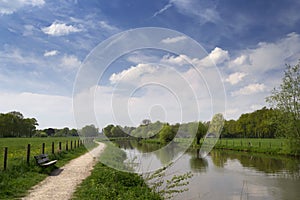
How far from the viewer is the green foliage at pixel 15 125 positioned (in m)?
90.8

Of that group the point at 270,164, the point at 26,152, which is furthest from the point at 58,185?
the point at 270,164

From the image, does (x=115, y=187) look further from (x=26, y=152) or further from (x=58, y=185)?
(x=26, y=152)

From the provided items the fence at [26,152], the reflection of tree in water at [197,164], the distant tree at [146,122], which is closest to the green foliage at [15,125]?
the fence at [26,152]

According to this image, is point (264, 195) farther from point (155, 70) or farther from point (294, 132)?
point (294, 132)

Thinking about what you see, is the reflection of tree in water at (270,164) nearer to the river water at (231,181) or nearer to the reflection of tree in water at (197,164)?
the river water at (231,181)

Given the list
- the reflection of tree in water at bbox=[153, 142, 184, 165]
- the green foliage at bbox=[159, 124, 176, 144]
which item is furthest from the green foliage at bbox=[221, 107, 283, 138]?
the reflection of tree in water at bbox=[153, 142, 184, 165]

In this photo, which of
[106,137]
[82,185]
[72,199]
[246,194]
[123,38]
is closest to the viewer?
[72,199]

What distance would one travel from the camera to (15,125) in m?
95.9

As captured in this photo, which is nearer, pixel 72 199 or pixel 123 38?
pixel 72 199

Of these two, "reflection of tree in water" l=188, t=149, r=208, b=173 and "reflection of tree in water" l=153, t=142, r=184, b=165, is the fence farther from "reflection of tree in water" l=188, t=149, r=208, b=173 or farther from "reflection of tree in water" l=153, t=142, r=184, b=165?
"reflection of tree in water" l=188, t=149, r=208, b=173

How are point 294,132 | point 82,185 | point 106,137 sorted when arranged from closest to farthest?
1. point 106,137
2. point 82,185
3. point 294,132

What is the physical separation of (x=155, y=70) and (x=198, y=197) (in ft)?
19.3

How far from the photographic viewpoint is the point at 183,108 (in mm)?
10258

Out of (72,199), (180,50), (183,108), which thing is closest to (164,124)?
(183,108)
